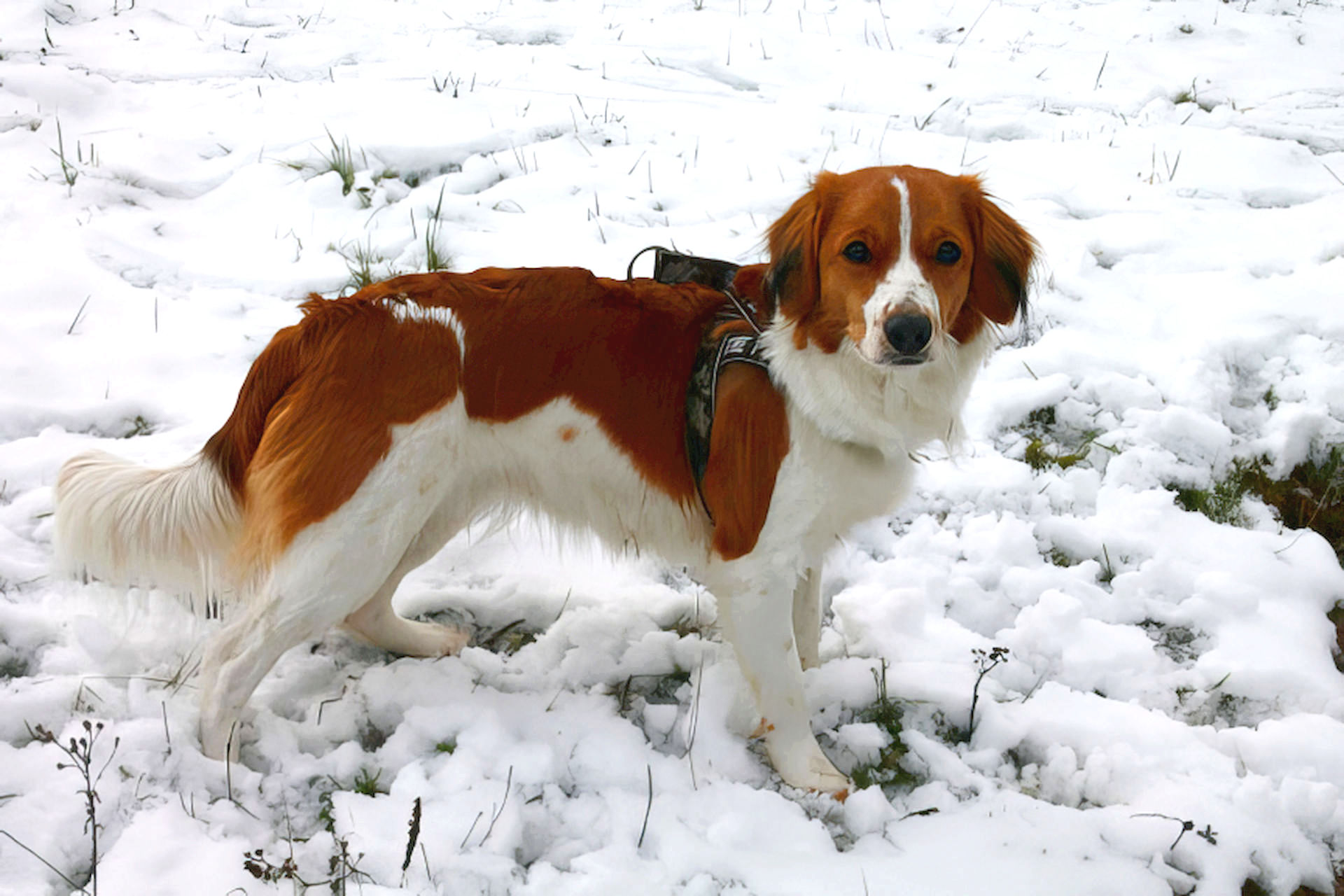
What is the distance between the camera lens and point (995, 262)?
2420 mm

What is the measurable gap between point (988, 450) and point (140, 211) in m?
3.86

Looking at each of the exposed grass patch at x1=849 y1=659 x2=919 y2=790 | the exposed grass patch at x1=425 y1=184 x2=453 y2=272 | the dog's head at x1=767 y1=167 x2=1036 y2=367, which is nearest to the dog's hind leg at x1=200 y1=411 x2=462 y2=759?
the dog's head at x1=767 y1=167 x2=1036 y2=367

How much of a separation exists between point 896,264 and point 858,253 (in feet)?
0.30

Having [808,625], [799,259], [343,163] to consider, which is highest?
[799,259]

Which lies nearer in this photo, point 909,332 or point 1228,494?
point 909,332

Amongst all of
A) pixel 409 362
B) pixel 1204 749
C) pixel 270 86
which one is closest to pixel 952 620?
pixel 1204 749

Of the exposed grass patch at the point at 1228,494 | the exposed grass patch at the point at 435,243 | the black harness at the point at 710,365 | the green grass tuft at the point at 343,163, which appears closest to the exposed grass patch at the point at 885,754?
the black harness at the point at 710,365

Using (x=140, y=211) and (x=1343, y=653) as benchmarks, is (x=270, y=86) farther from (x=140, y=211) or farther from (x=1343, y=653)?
(x=1343, y=653)

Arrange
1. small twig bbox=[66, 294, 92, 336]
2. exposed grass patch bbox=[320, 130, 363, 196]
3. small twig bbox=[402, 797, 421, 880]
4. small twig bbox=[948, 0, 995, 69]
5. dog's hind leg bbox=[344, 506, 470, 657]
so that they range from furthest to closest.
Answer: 1. small twig bbox=[948, 0, 995, 69]
2. exposed grass patch bbox=[320, 130, 363, 196]
3. small twig bbox=[66, 294, 92, 336]
4. dog's hind leg bbox=[344, 506, 470, 657]
5. small twig bbox=[402, 797, 421, 880]

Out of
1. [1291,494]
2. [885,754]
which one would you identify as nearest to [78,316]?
[885,754]

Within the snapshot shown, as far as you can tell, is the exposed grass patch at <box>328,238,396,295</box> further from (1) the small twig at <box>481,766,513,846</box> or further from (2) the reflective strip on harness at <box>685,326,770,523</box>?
(1) the small twig at <box>481,766,513,846</box>

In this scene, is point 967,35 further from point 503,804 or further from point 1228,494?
point 503,804

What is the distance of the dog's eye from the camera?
2283 millimetres

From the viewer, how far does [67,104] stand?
17.2 feet
